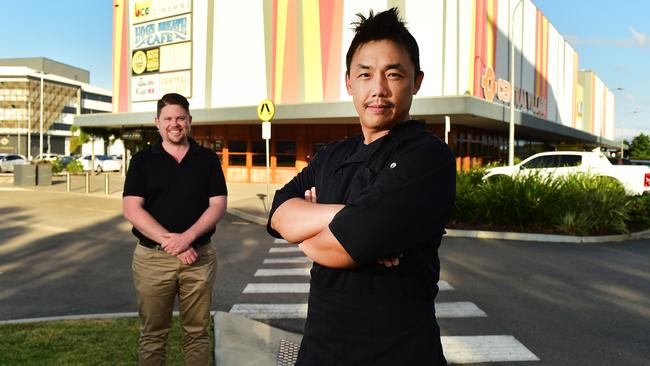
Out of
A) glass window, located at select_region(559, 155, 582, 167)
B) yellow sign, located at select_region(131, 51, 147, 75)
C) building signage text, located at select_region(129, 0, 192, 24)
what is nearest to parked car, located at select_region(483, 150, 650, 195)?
glass window, located at select_region(559, 155, 582, 167)

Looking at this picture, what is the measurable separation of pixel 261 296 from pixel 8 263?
15.9 ft

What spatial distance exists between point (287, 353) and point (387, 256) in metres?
3.31

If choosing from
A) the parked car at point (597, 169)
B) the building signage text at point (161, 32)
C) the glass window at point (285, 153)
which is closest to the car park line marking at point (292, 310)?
the parked car at point (597, 169)

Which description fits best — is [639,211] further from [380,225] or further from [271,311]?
[380,225]

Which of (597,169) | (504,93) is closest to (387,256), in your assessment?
(597,169)

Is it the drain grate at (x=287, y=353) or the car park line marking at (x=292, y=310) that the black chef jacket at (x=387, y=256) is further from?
the car park line marking at (x=292, y=310)

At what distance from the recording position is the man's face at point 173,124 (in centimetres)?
370

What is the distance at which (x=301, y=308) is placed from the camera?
20.6 ft

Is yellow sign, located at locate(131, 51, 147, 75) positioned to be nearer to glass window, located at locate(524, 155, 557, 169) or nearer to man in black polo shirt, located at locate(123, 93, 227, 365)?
glass window, located at locate(524, 155, 557, 169)

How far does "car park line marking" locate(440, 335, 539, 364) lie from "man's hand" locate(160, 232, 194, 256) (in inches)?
103

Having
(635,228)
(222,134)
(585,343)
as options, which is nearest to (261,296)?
(585,343)

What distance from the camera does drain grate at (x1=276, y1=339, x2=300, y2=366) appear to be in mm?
4469

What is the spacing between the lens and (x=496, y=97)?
29.8 metres

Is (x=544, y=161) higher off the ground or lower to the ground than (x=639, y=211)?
higher
